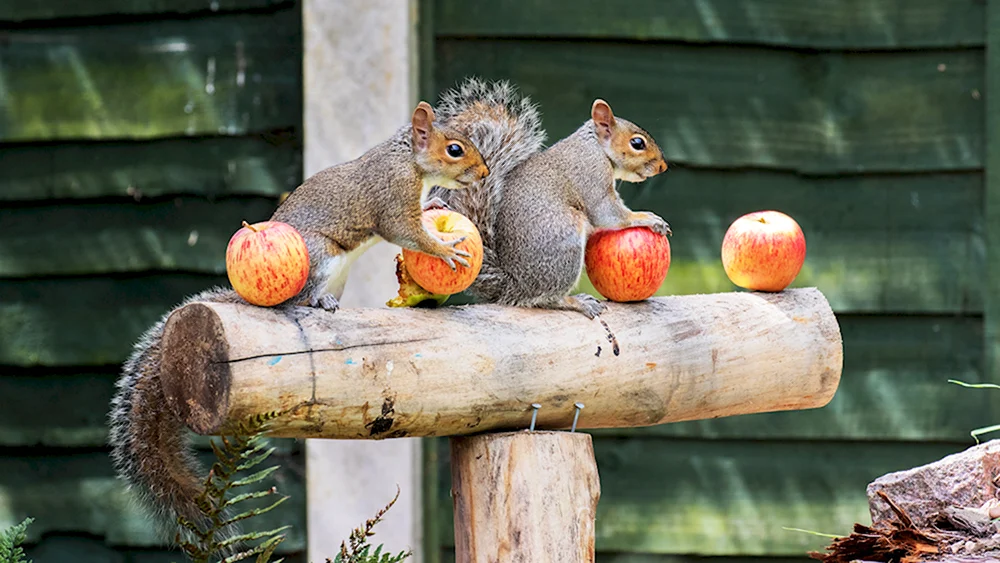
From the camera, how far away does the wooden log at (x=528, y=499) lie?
170cm

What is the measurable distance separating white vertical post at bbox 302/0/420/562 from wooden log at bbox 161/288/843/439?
87cm

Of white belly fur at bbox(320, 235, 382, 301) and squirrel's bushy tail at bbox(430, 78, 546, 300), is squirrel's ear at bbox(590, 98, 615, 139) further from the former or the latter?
white belly fur at bbox(320, 235, 382, 301)

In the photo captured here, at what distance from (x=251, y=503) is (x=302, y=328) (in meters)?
1.20

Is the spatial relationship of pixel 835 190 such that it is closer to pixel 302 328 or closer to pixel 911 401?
pixel 911 401

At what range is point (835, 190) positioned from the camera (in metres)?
2.69

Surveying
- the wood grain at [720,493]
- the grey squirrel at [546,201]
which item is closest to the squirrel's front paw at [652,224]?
the grey squirrel at [546,201]

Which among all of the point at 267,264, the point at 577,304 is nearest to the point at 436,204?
the point at 577,304

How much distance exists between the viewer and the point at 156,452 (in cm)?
169

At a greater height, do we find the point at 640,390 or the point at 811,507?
the point at 640,390

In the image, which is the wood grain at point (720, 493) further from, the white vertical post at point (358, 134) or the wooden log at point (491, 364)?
the wooden log at point (491, 364)

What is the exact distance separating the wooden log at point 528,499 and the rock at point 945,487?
46cm

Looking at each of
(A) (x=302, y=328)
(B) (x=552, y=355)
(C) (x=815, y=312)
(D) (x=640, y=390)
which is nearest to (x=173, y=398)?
(A) (x=302, y=328)

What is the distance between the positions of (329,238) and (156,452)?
1.29 feet

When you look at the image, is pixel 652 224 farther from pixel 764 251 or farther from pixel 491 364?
pixel 491 364
